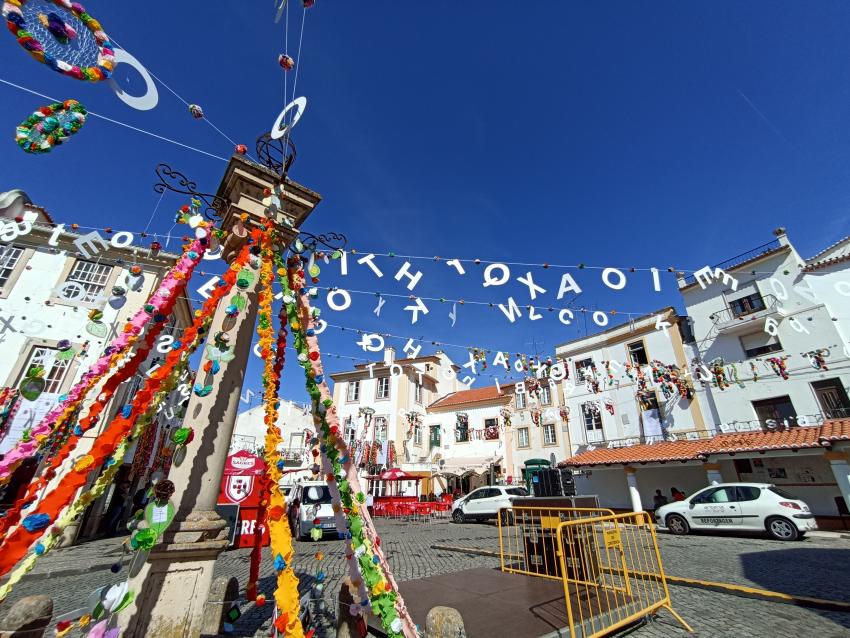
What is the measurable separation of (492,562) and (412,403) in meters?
20.9

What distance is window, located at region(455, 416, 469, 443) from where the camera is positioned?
2752 cm

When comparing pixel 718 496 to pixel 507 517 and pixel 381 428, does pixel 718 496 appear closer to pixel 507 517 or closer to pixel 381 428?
pixel 507 517

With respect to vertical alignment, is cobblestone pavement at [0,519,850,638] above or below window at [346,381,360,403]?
below

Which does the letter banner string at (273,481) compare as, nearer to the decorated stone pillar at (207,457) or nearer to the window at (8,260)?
the decorated stone pillar at (207,457)

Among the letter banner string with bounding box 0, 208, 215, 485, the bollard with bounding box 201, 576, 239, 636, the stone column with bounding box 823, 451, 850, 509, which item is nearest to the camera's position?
the letter banner string with bounding box 0, 208, 215, 485

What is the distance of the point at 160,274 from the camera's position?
46.7 ft

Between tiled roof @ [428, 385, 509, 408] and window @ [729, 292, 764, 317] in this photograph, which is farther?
tiled roof @ [428, 385, 509, 408]

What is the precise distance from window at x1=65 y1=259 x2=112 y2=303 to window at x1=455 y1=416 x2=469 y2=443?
Result: 21841 millimetres

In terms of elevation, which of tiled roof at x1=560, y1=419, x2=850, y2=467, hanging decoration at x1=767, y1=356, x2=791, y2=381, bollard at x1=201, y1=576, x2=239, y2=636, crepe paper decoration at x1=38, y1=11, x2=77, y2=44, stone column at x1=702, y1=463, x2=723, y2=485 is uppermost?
hanging decoration at x1=767, y1=356, x2=791, y2=381

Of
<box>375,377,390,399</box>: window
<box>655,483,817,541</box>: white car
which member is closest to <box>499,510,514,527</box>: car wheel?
<box>655,483,817,541</box>: white car

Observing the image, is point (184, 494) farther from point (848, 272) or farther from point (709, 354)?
point (848, 272)

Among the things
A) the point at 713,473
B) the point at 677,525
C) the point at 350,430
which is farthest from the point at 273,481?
the point at 350,430

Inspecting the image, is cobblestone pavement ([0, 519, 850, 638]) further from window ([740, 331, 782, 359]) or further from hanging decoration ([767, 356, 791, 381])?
window ([740, 331, 782, 359])

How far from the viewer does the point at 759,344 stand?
1777 centimetres
